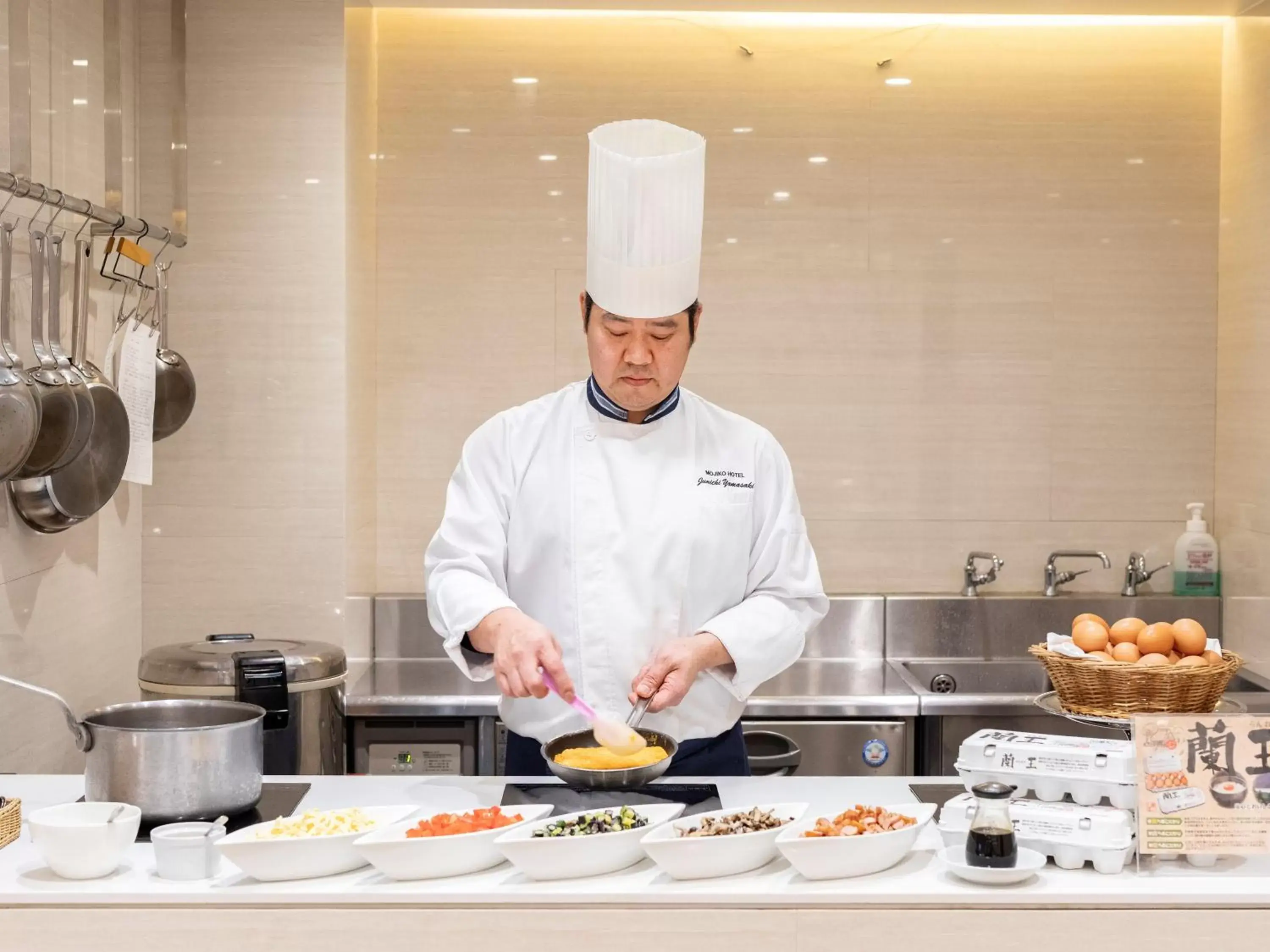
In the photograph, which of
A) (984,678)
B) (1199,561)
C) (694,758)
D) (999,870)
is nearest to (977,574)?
(984,678)

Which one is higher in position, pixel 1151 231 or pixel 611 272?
pixel 1151 231

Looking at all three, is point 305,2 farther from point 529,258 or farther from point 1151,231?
point 1151,231

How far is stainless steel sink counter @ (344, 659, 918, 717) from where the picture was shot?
296 cm

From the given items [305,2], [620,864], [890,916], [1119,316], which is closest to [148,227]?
[305,2]

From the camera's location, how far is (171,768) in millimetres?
1669

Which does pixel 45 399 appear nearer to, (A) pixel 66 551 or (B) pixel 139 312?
(A) pixel 66 551

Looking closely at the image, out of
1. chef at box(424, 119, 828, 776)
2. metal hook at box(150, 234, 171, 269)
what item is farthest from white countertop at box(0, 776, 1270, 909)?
metal hook at box(150, 234, 171, 269)

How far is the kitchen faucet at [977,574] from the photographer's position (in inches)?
135

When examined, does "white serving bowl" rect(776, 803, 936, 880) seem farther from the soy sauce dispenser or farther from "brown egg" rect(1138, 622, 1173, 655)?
"brown egg" rect(1138, 622, 1173, 655)

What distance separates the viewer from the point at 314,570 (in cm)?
309

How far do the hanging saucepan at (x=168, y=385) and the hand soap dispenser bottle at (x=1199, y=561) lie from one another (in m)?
2.47

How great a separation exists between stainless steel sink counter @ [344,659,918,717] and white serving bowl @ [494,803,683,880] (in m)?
1.34

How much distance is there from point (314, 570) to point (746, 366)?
1224 mm

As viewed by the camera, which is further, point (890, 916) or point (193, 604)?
point (193, 604)
